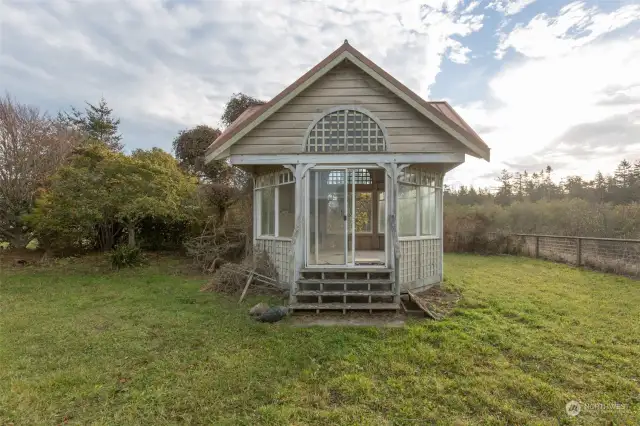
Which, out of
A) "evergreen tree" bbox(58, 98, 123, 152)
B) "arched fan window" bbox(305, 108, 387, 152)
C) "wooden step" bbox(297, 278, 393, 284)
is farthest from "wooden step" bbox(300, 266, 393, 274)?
"evergreen tree" bbox(58, 98, 123, 152)

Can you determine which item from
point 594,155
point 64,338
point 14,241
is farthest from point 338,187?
point 594,155

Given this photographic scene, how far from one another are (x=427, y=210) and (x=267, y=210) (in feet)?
13.9

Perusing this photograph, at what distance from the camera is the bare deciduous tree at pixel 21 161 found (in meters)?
12.6

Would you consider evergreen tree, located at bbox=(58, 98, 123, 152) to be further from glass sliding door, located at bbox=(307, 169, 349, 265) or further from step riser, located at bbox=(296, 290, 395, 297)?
step riser, located at bbox=(296, 290, 395, 297)

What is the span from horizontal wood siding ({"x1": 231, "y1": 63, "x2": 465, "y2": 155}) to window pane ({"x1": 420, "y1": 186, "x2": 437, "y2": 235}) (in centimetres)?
142

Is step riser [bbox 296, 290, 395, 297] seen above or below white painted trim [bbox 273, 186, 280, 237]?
below

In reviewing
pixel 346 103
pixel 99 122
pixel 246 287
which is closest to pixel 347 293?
pixel 246 287

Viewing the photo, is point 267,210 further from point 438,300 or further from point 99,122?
point 99,122

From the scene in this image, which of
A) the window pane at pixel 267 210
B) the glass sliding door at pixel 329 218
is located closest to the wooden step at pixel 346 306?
the glass sliding door at pixel 329 218

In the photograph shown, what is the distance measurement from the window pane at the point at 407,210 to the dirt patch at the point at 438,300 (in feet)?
4.81

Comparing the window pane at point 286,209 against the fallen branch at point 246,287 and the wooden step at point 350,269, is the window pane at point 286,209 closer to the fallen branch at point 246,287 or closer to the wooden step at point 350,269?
the fallen branch at point 246,287

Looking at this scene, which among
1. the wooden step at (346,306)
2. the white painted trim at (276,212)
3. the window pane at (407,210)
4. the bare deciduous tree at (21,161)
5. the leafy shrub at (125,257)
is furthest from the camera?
the bare deciduous tree at (21,161)

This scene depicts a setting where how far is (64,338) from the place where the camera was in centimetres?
488

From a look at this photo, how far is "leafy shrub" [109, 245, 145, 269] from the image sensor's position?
10695mm
